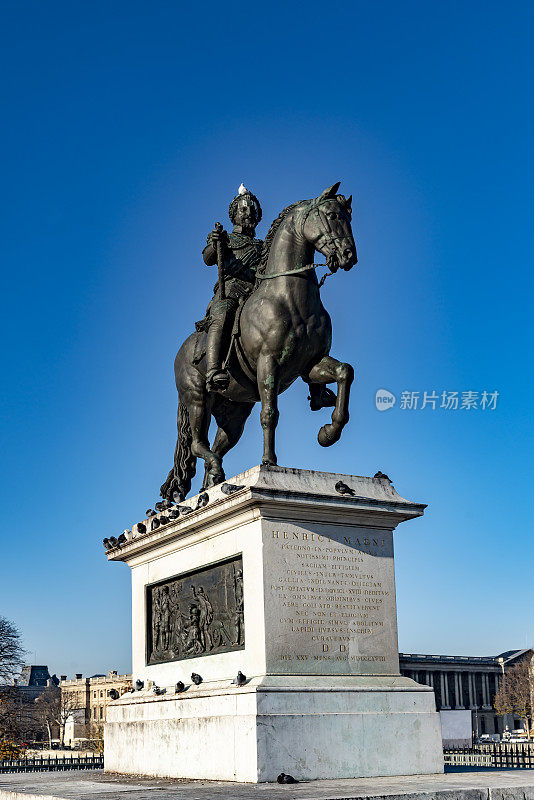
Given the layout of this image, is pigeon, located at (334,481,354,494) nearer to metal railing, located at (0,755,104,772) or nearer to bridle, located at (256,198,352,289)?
→ bridle, located at (256,198,352,289)

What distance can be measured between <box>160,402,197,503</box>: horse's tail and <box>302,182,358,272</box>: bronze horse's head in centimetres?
430

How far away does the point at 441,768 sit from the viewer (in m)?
11.8

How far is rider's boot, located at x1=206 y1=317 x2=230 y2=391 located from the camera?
45.2 feet

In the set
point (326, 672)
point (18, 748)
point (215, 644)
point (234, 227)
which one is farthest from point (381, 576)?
point (18, 748)

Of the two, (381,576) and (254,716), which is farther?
(381,576)

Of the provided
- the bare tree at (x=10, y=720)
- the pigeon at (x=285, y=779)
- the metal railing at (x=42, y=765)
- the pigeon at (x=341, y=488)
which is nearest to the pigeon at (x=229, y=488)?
the pigeon at (x=341, y=488)

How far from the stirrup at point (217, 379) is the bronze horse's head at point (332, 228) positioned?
7.68ft

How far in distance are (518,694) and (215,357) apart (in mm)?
96100

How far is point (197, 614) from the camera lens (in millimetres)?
13250

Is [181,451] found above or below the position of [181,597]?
above

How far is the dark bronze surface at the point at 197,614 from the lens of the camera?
40.2ft

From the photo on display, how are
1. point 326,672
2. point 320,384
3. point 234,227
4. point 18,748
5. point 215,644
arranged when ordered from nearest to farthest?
point 326,672
point 215,644
point 320,384
point 234,227
point 18,748

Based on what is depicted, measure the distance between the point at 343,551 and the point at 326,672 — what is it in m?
1.60

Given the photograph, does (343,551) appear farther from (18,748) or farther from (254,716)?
(18,748)
